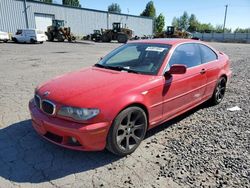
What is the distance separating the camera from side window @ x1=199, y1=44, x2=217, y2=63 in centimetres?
491

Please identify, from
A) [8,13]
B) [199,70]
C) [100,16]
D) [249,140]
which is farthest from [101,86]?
[100,16]

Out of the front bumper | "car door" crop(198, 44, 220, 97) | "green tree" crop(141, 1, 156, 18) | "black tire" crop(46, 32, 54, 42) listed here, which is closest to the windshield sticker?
"car door" crop(198, 44, 220, 97)

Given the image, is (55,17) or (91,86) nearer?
(91,86)

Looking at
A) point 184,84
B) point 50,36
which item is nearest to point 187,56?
point 184,84

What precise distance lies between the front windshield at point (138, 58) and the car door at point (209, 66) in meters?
1.13

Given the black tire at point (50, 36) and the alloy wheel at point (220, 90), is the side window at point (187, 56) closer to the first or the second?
the alloy wheel at point (220, 90)

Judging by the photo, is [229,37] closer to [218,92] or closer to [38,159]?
[218,92]

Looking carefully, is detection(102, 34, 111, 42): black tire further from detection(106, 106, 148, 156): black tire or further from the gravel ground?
detection(106, 106, 148, 156): black tire

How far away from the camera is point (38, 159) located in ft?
10.8

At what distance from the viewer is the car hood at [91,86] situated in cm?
306

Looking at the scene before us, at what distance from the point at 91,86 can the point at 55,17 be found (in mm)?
38678

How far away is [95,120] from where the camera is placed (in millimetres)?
2936

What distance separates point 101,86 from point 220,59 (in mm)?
3327

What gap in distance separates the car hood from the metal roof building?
32.7 meters
